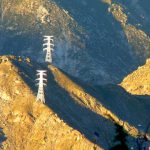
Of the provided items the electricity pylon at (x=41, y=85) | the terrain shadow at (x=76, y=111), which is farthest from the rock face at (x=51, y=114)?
the electricity pylon at (x=41, y=85)

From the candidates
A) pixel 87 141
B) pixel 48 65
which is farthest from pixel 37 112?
pixel 48 65

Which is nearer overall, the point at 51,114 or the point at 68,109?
the point at 51,114

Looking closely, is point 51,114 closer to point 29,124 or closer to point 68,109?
point 29,124

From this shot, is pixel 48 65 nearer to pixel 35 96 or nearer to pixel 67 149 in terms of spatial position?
pixel 35 96

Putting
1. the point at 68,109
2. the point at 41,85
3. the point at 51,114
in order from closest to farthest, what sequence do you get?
the point at 51,114 < the point at 41,85 < the point at 68,109

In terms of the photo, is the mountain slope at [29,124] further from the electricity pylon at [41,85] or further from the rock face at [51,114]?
the electricity pylon at [41,85]

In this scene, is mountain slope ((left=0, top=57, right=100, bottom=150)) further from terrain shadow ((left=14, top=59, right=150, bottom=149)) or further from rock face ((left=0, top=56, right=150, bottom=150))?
terrain shadow ((left=14, top=59, right=150, bottom=149))

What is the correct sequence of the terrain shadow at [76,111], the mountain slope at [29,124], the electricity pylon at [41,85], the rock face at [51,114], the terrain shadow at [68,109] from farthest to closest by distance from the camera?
the terrain shadow at [76,111]
the terrain shadow at [68,109]
the electricity pylon at [41,85]
the rock face at [51,114]
the mountain slope at [29,124]

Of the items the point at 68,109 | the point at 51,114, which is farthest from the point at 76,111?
the point at 51,114
